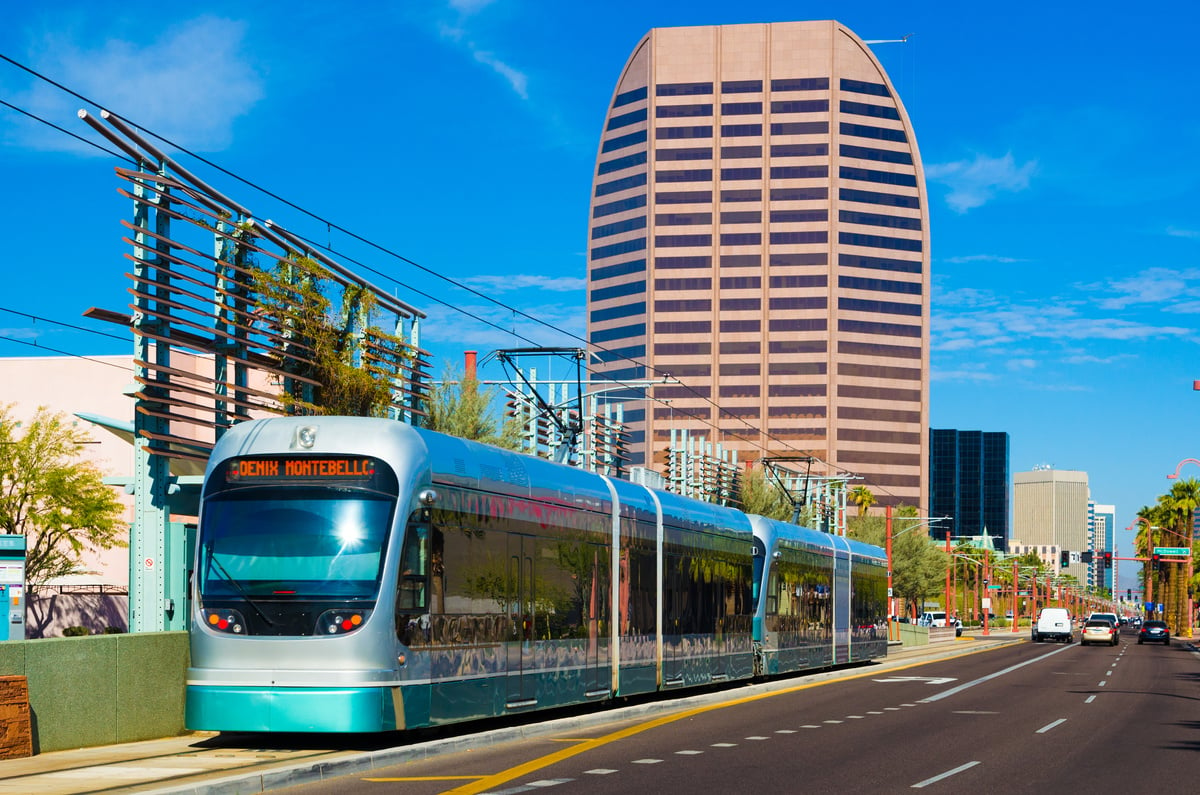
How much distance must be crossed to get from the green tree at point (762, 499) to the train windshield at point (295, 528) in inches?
2248

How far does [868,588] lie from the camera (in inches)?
1624

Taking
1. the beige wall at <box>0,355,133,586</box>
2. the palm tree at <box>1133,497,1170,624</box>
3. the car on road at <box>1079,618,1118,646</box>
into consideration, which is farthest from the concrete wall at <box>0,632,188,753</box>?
the palm tree at <box>1133,497,1170,624</box>

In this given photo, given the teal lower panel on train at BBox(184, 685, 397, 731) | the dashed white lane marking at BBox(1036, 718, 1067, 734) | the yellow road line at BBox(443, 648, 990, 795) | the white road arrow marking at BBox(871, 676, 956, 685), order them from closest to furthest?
the yellow road line at BBox(443, 648, 990, 795), the teal lower panel on train at BBox(184, 685, 397, 731), the dashed white lane marking at BBox(1036, 718, 1067, 734), the white road arrow marking at BBox(871, 676, 956, 685)

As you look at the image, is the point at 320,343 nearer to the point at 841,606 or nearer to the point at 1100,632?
the point at 841,606

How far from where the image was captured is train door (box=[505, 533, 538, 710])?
1727 cm

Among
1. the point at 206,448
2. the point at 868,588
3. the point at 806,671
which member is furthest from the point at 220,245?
the point at 868,588

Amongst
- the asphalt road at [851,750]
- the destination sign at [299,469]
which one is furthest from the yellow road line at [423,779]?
the destination sign at [299,469]

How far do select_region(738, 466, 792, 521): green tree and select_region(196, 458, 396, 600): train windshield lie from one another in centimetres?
5711

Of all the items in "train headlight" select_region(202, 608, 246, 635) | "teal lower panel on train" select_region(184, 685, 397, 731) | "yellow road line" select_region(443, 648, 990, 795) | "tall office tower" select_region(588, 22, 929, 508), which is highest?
"tall office tower" select_region(588, 22, 929, 508)

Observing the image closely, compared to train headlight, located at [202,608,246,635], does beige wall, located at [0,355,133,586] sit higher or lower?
higher

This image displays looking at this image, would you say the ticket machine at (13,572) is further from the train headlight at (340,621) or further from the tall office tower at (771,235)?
the tall office tower at (771,235)

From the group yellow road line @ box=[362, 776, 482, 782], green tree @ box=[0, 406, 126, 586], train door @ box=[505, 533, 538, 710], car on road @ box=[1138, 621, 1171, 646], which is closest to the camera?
yellow road line @ box=[362, 776, 482, 782]

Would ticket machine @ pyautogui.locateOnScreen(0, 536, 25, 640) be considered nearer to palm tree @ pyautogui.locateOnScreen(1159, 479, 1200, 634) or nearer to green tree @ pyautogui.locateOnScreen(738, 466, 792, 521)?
green tree @ pyautogui.locateOnScreen(738, 466, 792, 521)

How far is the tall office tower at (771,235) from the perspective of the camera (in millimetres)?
170375
